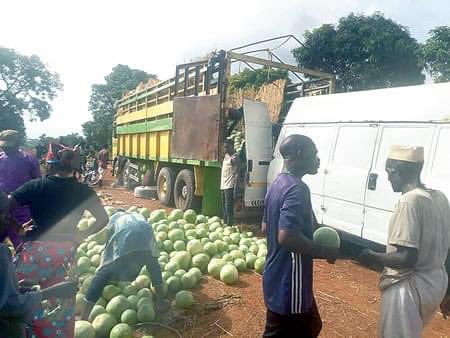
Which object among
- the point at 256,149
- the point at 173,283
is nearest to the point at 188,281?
the point at 173,283

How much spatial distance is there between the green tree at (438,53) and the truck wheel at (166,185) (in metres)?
16.0

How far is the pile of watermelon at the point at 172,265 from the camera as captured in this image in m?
4.03

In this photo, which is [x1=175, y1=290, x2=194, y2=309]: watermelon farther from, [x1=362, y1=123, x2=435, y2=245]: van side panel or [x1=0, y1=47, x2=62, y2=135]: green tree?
[x1=0, y1=47, x2=62, y2=135]: green tree

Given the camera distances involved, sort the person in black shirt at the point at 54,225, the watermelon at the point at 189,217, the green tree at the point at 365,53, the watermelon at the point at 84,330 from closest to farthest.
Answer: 1. the person in black shirt at the point at 54,225
2. the watermelon at the point at 84,330
3. the watermelon at the point at 189,217
4. the green tree at the point at 365,53

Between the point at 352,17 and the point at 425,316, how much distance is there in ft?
87.5

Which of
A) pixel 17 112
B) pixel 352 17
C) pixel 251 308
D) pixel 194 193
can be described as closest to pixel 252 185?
pixel 194 193

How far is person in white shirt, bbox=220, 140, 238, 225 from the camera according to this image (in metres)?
8.12

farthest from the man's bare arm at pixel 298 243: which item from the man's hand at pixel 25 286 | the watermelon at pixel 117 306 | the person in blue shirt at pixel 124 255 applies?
the watermelon at pixel 117 306

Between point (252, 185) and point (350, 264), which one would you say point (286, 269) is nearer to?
point (350, 264)

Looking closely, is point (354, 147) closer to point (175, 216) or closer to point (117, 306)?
point (175, 216)

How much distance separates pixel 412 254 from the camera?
2.37 meters

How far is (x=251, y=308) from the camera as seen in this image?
15.0 ft

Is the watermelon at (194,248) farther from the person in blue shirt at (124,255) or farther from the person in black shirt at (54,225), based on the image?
the person in black shirt at (54,225)

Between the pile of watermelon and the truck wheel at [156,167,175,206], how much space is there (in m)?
3.38
